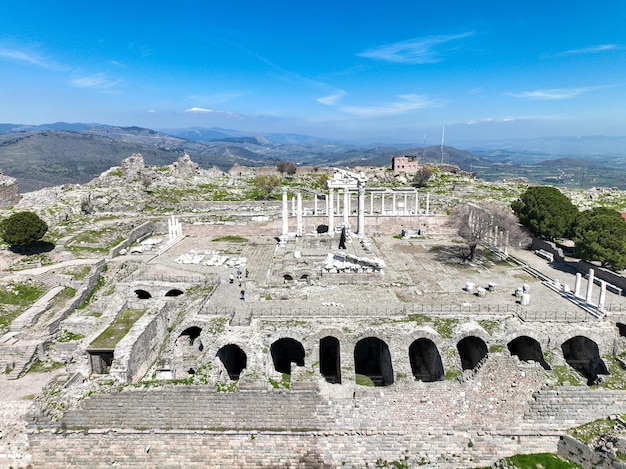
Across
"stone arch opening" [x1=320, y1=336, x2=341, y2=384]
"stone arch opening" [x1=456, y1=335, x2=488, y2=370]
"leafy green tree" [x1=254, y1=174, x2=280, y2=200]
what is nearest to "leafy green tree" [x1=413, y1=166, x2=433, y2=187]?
"leafy green tree" [x1=254, y1=174, x2=280, y2=200]

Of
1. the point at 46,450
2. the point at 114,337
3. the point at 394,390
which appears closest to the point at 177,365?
the point at 114,337

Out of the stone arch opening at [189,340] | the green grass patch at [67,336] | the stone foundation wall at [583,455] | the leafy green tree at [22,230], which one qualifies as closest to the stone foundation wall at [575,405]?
the stone foundation wall at [583,455]

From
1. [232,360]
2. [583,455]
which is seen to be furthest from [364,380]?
[583,455]

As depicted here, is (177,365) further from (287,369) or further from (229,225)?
(229,225)

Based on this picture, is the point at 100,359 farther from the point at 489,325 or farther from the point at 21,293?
the point at 489,325

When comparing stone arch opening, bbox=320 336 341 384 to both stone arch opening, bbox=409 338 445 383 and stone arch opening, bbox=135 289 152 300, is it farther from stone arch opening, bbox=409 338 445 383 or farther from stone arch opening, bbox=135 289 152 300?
stone arch opening, bbox=135 289 152 300

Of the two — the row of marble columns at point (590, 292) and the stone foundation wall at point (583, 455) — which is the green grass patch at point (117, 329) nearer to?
the stone foundation wall at point (583, 455)
